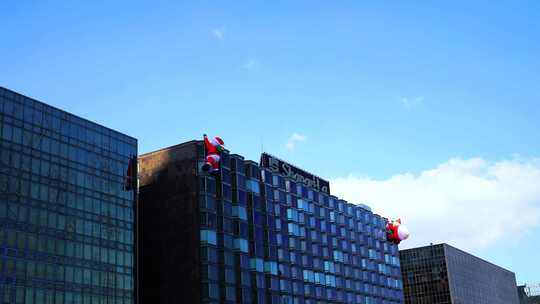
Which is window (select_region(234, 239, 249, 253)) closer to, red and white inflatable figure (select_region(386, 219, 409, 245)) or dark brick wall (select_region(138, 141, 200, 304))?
dark brick wall (select_region(138, 141, 200, 304))

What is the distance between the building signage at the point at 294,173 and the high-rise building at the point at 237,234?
0.70 feet

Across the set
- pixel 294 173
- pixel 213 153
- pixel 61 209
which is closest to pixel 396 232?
pixel 294 173

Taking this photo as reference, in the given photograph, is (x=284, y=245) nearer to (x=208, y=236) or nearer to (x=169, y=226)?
(x=208, y=236)

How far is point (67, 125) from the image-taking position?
97812 millimetres

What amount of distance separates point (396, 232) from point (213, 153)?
5565cm

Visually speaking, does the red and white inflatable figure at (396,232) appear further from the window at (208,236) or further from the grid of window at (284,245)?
the window at (208,236)

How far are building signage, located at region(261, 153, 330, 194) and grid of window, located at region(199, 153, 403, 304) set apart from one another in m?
1.79

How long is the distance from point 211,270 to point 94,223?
1866 cm

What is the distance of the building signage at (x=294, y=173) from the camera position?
131625 mm

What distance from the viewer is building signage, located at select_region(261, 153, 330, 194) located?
432 ft

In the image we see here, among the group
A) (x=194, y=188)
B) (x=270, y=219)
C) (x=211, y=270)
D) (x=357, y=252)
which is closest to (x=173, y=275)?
(x=211, y=270)

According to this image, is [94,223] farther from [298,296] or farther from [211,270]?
[298,296]

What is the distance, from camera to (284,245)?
127m

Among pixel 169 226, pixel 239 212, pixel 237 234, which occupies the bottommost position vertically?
pixel 237 234
